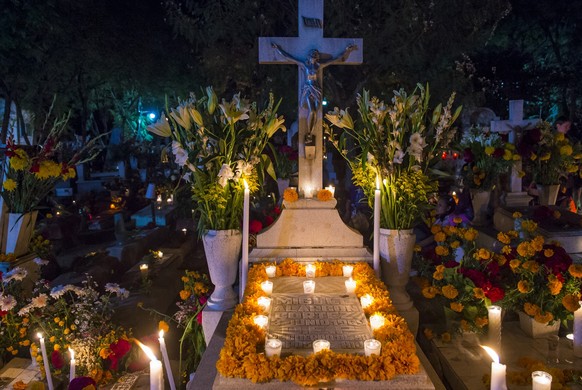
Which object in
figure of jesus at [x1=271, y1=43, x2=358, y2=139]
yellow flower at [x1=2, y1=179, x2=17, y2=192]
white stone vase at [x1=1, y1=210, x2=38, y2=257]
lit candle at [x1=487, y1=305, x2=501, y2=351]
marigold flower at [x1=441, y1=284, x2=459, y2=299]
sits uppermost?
figure of jesus at [x1=271, y1=43, x2=358, y2=139]

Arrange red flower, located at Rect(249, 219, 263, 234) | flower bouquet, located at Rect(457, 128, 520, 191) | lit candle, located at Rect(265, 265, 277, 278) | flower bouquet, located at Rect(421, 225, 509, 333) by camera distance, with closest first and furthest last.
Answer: flower bouquet, located at Rect(421, 225, 509, 333), lit candle, located at Rect(265, 265, 277, 278), red flower, located at Rect(249, 219, 263, 234), flower bouquet, located at Rect(457, 128, 520, 191)

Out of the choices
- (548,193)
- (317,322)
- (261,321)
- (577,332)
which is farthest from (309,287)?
(548,193)

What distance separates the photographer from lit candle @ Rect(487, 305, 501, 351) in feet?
14.2

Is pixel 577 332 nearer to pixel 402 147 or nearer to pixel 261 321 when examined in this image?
pixel 402 147

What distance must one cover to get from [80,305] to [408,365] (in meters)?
3.44

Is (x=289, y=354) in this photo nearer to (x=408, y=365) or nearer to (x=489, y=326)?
(x=408, y=365)

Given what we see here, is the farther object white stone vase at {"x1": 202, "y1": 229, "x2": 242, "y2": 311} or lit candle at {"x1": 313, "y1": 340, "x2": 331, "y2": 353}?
white stone vase at {"x1": 202, "y1": 229, "x2": 242, "y2": 311}

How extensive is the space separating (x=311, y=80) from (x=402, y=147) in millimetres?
1348

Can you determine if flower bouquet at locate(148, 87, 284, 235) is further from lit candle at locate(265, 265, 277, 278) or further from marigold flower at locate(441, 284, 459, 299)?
marigold flower at locate(441, 284, 459, 299)

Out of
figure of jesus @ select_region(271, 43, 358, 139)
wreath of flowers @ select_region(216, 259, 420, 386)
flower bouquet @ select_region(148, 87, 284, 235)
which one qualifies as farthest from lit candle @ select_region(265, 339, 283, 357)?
figure of jesus @ select_region(271, 43, 358, 139)

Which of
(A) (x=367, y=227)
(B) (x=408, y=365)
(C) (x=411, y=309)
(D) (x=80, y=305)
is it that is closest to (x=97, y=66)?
(A) (x=367, y=227)

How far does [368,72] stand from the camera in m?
13.2

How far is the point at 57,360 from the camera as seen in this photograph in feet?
15.2

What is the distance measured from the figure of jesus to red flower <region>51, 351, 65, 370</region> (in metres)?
3.46
